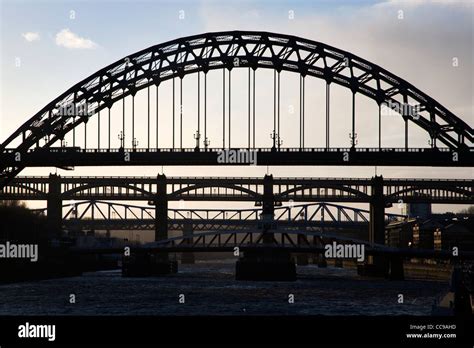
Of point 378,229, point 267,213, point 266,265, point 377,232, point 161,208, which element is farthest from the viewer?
point 161,208

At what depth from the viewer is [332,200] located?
→ 155 m

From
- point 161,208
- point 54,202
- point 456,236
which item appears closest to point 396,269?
point 456,236

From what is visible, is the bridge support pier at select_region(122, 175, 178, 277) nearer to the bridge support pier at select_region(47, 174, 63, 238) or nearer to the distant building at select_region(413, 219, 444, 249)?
the bridge support pier at select_region(47, 174, 63, 238)

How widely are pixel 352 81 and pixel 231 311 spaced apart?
1453 inches

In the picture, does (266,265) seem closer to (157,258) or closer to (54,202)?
(157,258)

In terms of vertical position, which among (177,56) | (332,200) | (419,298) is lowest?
(419,298)

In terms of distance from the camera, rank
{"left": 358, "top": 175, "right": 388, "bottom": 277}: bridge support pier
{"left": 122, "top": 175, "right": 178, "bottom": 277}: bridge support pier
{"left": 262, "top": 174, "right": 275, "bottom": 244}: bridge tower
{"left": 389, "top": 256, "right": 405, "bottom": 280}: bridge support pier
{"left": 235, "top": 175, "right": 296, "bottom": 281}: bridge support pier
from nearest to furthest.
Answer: {"left": 235, "top": 175, "right": 296, "bottom": 281}: bridge support pier → {"left": 389, "top": 256, "right": 405, "bottom": 280}: bridge support pier → {"left": 262, "top": 174, "right": 275, "bottom": 244}: bridge tower → {"left": 358, "top": 175, "right": 388, "bottom": 277}: bridge support pier → {"left": 122, "top": 175, "right": 178, "bottom": 277}: bridge support pier

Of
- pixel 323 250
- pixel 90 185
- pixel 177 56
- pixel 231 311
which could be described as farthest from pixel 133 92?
pixel 90 185

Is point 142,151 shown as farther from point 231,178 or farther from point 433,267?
point 231,178

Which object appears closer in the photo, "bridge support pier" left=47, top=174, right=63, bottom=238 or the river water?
the river water


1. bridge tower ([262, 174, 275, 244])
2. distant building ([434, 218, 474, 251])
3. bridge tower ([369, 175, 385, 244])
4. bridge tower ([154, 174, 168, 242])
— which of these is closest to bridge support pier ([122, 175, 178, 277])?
bridge tower ([154, 174, 168, 242])

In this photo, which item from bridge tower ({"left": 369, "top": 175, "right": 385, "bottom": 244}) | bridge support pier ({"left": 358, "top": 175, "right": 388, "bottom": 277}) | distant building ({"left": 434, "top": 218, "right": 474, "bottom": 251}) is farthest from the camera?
distant building ({"left": 434, "top": 218, "right": 474, "bottom": 251})

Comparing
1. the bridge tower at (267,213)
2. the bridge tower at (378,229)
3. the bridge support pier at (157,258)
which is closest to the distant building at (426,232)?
the bridge tower at (378,229)

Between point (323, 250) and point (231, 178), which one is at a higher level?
point (231, 178)
